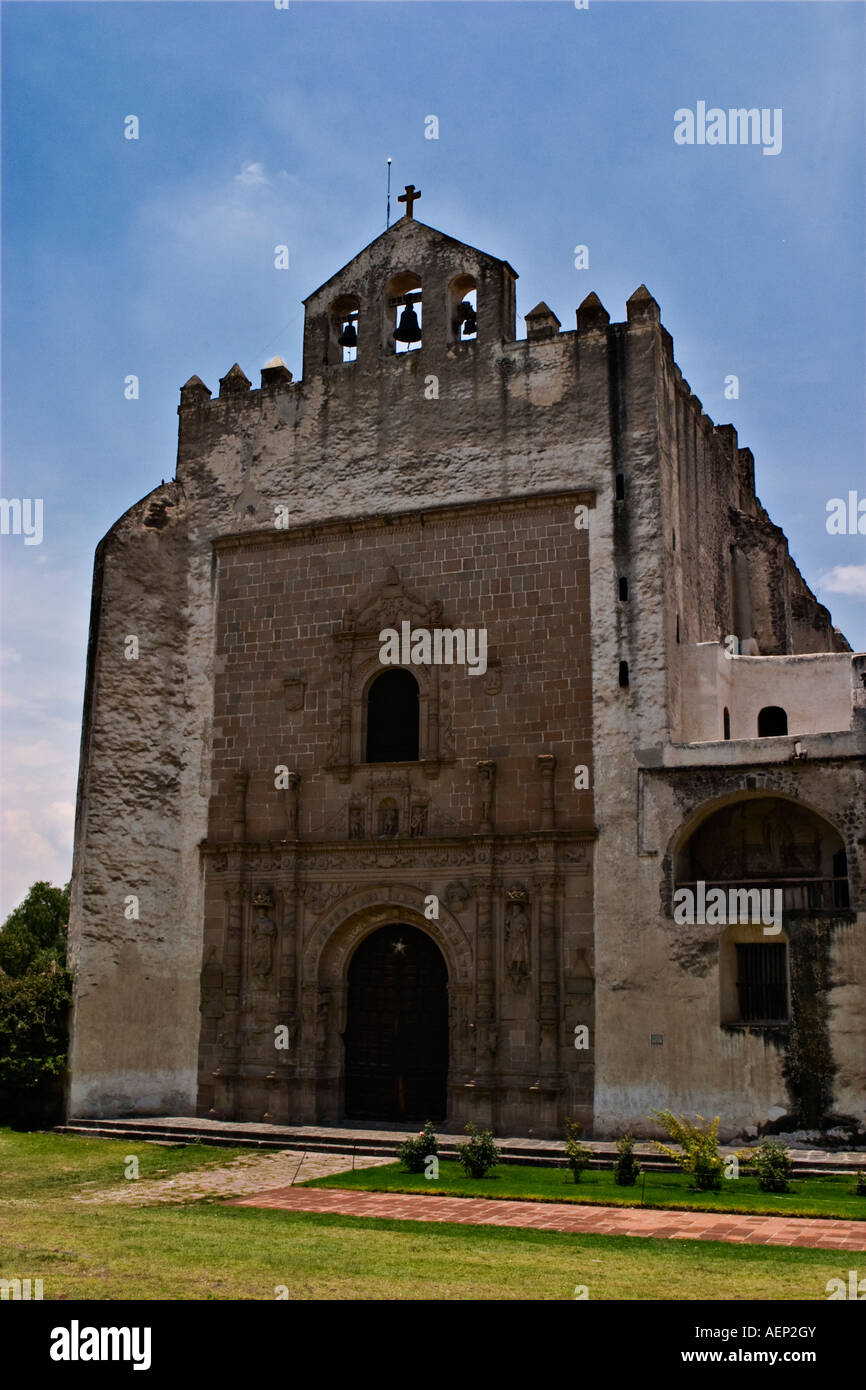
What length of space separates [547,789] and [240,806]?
5.20 metres

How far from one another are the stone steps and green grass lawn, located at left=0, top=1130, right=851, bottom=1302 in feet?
15.3

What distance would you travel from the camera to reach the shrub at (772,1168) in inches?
556

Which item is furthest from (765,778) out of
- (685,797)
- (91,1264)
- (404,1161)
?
(91,1264)

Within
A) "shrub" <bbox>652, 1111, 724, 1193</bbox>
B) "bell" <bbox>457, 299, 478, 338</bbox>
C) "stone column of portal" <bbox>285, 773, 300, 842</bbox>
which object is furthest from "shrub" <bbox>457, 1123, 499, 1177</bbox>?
"bell" <bbox>457, 299, 478, 338</bbox>

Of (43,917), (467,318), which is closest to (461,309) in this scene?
(467,318)

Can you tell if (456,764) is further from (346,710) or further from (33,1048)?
(33,1048)

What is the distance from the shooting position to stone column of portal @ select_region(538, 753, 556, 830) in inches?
761

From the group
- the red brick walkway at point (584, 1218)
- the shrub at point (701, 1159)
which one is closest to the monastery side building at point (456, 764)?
the shrub at point (701, 1159)

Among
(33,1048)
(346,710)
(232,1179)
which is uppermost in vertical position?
(346,710)

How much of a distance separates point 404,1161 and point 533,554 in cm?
941

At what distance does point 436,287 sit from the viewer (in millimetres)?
22250

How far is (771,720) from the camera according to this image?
2077 cm

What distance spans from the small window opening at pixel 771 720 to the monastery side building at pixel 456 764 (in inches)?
1.4
